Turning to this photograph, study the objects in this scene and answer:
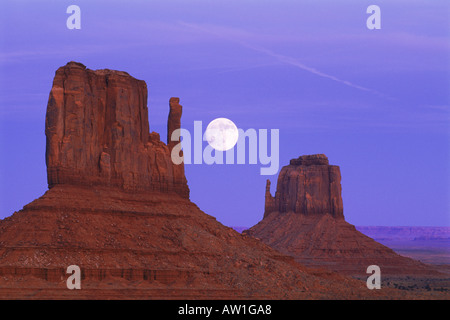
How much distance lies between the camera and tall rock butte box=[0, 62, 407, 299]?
91062 millimetres

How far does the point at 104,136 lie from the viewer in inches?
4181

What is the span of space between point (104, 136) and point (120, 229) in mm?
12439

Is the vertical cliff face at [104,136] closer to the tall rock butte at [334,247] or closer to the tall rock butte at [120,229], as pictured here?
the tall rock butte at [120,229]

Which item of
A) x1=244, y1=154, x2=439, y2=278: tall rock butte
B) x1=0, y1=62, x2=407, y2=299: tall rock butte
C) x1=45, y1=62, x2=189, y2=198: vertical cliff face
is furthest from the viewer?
x1=244, y1=154, x2=439, y2=278: tall rock butte

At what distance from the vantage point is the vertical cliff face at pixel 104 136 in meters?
100

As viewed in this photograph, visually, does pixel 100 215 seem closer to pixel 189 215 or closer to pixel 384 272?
pixel 189 215

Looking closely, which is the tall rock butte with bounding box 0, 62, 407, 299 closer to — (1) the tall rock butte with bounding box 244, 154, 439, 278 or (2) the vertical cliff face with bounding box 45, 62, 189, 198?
(2) the vertical cliff face with bounding box 45, 62, 189, 198

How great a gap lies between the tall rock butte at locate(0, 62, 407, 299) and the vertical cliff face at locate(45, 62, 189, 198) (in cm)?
11

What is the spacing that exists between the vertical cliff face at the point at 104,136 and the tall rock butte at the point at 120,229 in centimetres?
11

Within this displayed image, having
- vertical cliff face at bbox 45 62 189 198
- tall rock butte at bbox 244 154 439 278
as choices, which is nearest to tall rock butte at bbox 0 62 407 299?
vertical cliff face at bbox 45 62 189 198

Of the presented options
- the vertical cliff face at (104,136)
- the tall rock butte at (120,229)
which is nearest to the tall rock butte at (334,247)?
the tall rock butte at (120,229)

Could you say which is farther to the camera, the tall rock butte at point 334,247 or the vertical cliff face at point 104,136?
the tall rock butte at point 334,247
